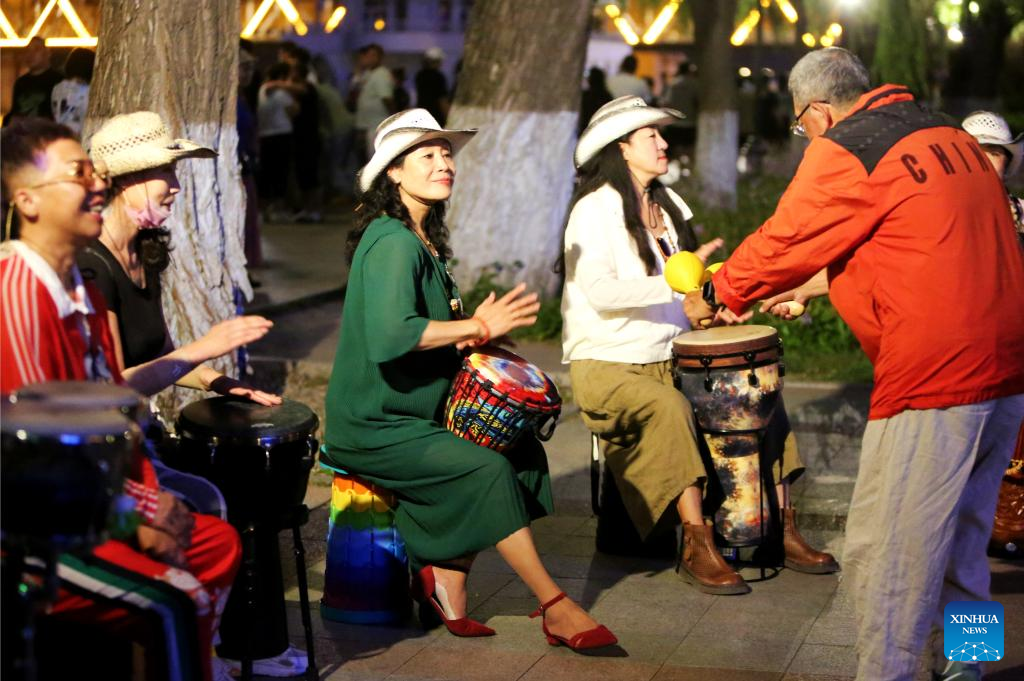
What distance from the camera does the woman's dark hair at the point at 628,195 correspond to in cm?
664

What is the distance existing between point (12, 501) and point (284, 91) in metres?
14.4

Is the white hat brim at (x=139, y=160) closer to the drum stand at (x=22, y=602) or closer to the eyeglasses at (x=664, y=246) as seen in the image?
the drum stand at (x=22, y=602)

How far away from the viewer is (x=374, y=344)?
5.59 metres

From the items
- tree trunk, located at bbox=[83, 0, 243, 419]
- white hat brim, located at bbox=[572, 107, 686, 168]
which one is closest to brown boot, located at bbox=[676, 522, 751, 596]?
white hat brim, located at bbox=[572, 107, 686, 168]

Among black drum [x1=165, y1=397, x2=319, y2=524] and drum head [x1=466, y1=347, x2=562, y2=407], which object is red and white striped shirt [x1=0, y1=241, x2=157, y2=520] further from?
drum head [x1=466, y1=347, x2=562, y2=407]

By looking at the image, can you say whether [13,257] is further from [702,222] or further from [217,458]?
[702,222]

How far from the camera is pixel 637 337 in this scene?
21.8 feet

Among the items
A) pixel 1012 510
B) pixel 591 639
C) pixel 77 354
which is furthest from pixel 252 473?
pixel 1012 510

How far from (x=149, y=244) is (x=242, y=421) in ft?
2.23

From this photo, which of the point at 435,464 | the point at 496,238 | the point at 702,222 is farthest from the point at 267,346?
the point at 435,464

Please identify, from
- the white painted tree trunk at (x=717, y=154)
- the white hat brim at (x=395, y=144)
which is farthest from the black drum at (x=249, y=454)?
the white painted tree trunk at (x=717, y=154)

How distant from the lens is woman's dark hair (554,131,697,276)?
6.64 meters

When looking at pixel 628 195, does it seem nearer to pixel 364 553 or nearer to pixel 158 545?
pixel 364 553

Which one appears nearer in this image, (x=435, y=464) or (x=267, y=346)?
(x=435, y=464)
